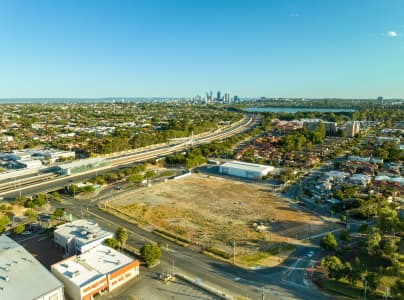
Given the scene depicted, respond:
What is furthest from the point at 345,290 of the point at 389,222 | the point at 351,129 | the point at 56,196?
the point at 351,129

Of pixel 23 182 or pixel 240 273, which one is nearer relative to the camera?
pixel 240 273

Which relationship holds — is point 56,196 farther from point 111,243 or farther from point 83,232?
point 111,243

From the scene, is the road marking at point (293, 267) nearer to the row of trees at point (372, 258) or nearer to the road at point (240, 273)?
the road at point (240, 273)

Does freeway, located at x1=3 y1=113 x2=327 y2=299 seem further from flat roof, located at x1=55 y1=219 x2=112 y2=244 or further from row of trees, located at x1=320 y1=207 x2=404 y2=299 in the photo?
flat roof, located at x1=55 y1=219 x2=112 y2=244

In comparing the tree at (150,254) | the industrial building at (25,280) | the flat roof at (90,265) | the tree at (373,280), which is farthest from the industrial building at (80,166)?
the tree at (373,280)

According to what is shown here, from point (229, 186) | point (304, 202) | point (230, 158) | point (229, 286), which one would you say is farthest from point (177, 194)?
point (230, 158)

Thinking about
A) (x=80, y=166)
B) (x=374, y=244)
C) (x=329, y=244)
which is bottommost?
(x=329, y=244)
